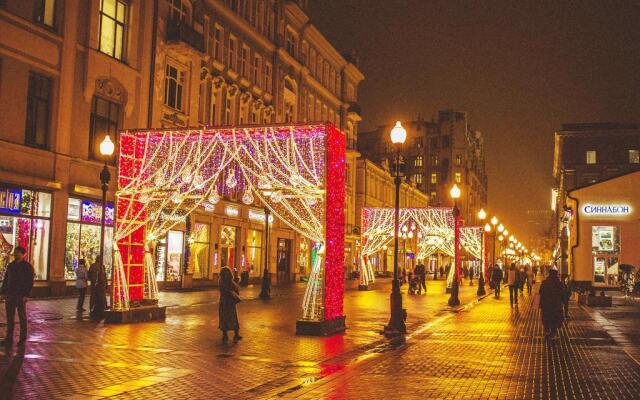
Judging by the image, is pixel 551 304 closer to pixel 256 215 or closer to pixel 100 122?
pixel 100 122

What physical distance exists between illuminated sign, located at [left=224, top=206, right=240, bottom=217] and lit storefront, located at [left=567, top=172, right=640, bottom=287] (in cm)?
2052

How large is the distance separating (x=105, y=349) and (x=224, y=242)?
28.6 metres

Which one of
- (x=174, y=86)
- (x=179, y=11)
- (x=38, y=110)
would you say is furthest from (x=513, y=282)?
(x=179, y=11)

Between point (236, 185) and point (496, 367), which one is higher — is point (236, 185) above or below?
above

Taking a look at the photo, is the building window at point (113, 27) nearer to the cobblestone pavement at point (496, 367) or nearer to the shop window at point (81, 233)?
the shop window at point (81, 233)

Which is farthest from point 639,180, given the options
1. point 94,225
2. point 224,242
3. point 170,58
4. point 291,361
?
point 291,361

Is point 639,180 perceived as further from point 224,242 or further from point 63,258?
point 63,258

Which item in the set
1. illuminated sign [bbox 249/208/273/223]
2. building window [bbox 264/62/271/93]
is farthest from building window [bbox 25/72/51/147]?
building window [bbox 264/62/271/93]

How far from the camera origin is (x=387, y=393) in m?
9.73

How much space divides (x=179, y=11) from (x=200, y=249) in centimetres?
1255

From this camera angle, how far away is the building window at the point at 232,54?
140ft

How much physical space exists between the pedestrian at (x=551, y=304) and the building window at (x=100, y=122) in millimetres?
19583

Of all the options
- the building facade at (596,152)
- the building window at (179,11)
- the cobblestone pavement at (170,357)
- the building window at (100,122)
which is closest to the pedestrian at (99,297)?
the cobblestone pavement at (170,357)

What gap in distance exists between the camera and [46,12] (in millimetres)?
26953
